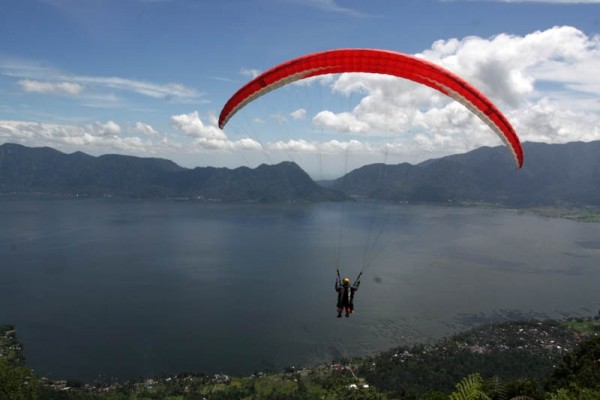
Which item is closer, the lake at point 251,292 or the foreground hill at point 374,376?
the foreground hill at point 374,376

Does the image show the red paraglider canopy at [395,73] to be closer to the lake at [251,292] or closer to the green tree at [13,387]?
the green tree at [13,387]

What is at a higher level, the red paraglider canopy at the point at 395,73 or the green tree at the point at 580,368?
the red paraglider canopy at the point at 395,73

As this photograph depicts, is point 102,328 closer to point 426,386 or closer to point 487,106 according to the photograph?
point 426,386

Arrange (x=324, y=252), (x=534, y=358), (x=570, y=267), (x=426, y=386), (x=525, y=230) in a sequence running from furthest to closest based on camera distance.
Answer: (x=525, y=230), (x=324, y=252), (x=570, y=267), (x=534, y=358), (x=426, y=386)

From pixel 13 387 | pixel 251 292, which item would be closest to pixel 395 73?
pixel 13 387

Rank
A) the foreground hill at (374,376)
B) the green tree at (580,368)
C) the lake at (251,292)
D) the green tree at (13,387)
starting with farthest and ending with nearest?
the lake at (251,292) → the foreground hill at (374,376) → the green tree at (13,387) → the green tree at (580,368)

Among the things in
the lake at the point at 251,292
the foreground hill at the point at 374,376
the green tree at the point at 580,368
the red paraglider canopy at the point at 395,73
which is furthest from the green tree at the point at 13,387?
the green tree at the point at 580,368

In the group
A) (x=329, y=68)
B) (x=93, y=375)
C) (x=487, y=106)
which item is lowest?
(x=93, y=375)

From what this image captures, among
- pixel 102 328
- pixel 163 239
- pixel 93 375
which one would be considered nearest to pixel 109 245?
pixel 163 239
